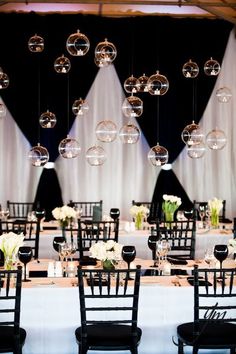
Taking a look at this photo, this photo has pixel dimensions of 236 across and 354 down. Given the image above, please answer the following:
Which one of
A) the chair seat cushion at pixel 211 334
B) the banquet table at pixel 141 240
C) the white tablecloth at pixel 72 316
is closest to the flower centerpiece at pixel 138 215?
the banquet table at pixel 141 240

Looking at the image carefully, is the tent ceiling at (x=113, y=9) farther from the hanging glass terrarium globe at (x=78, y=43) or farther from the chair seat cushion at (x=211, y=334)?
the chair seat cushion at (x=211, y=334)

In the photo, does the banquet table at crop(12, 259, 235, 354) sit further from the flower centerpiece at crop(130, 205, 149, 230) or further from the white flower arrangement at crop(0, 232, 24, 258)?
the flower centerpiece at crop(130, 205, 149, 230)

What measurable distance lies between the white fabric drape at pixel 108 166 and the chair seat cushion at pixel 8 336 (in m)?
6.03

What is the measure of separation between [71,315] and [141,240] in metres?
2.86

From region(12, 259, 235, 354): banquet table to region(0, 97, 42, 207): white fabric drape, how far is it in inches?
222

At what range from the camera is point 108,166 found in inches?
428

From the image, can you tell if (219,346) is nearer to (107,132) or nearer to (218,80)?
(107,132)

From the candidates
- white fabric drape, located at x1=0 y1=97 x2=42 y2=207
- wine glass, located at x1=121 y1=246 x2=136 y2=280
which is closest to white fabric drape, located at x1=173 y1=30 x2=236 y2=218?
white fabric drape, located at x1=0 y1=97 x2=42 y2=207

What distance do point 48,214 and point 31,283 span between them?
5.30m

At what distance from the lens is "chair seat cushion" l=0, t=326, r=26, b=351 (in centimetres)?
449

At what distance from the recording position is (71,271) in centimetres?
550

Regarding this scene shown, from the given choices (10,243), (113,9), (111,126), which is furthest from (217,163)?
(10,243)

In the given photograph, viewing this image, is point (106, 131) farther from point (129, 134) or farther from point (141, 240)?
point (141, 240)

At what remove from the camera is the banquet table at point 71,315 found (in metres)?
4.96
